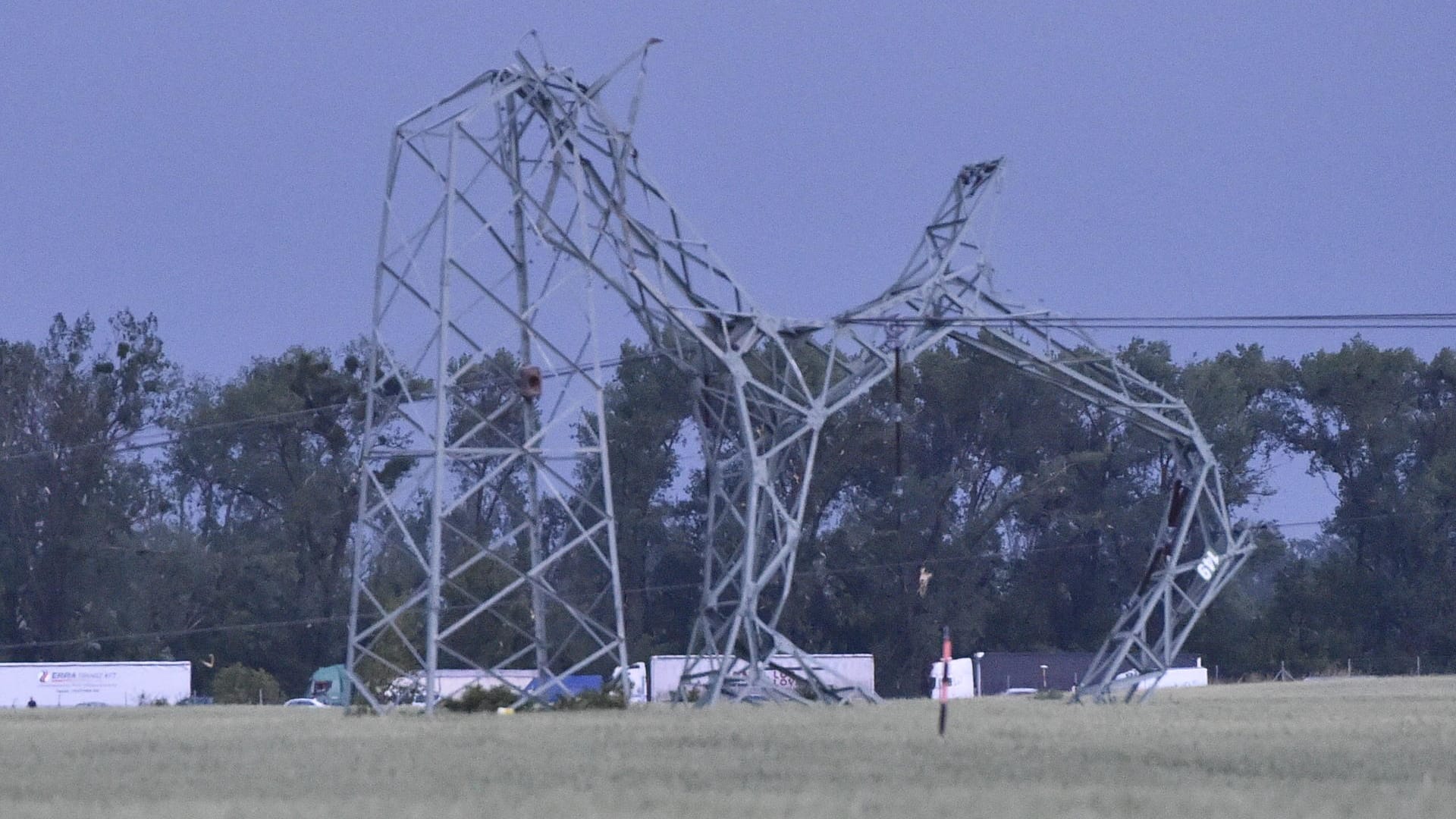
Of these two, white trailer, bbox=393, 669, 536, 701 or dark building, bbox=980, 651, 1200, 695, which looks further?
dark building, bbox=980, 651, 1200, 695

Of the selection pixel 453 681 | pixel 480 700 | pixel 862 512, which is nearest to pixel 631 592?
pixel 862 512

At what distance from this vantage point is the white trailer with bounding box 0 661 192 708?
201 feet

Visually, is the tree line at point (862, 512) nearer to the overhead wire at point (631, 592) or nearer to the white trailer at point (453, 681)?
the overhead wire at point (631, 592)

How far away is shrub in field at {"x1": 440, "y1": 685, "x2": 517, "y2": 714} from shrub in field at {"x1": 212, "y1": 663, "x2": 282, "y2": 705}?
39.0 meters

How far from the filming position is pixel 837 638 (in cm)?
8075

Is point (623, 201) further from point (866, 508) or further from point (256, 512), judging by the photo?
point (256, 512)

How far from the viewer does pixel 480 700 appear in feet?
96.5

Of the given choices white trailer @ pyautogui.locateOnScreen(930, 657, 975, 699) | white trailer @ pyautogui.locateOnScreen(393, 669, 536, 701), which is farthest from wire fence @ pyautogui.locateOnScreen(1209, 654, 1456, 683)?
white trailer @ pyautogui.locateOnScreen(393, 669, 536, 701)

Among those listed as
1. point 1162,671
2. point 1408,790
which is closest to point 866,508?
point 1162,671

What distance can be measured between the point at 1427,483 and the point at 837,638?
26.1 metres

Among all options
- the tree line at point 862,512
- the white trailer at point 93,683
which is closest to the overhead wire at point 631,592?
the tree line at point 862,512

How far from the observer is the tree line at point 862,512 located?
76.4 metres

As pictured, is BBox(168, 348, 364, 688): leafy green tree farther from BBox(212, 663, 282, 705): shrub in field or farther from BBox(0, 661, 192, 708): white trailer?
BBox(0, 661, 192, 708): white trailer

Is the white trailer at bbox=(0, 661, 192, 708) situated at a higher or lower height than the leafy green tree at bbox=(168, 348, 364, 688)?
lower
